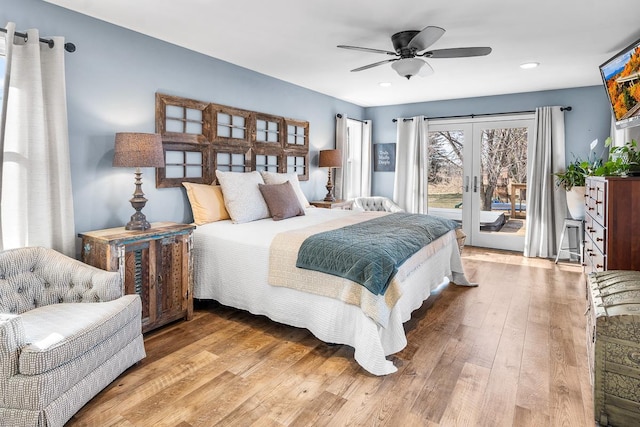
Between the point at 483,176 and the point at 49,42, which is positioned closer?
the point at 49,42

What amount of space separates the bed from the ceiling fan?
58.4 inches

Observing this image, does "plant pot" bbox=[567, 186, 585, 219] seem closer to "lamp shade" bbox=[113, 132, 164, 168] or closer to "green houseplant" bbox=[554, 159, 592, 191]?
"green houseplant" bbox=[554, 159, 592, 191]

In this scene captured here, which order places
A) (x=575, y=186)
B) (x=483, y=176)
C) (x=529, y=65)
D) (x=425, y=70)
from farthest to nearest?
(x=483, y=176), (x=575, y=186), (x=529, y=65), (x=425, y=70)

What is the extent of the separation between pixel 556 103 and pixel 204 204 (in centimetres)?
490

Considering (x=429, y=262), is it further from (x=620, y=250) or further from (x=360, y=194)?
(x=360, y=194)

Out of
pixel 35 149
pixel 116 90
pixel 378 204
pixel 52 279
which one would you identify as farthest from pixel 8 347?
pixel 378 204

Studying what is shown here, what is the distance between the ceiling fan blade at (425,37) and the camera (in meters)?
2.55

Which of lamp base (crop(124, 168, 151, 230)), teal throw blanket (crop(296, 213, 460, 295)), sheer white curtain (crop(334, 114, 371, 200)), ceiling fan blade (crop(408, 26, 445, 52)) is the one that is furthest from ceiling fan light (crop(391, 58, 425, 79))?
sheer white curtain (crop(334, 114, 371, 200))

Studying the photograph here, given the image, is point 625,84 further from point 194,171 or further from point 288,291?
point 194,171

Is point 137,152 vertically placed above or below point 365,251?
above

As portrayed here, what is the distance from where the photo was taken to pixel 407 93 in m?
5.53

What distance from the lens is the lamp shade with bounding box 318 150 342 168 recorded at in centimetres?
529

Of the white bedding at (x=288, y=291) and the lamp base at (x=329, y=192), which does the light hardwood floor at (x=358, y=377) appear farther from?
the lamp base at (x=329, y=192)

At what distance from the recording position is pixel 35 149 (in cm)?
247
